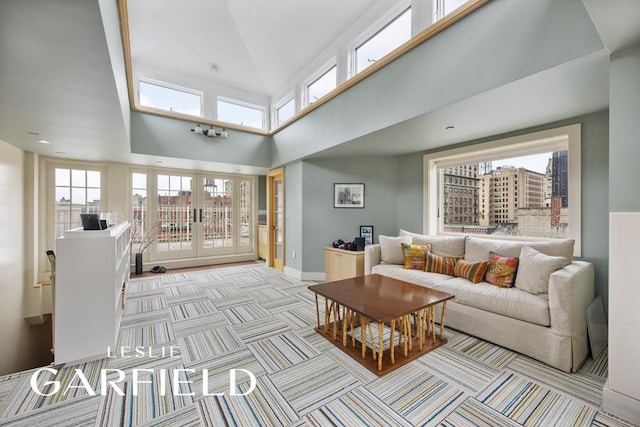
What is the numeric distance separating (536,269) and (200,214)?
235 inches

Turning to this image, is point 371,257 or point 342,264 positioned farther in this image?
point 342,264

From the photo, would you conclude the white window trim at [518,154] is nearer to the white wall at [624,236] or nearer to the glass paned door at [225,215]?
the white wall at [624,236]

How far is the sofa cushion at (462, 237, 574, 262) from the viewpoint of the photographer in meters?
2.52

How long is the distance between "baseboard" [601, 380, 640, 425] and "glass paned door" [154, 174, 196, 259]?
20.8ft

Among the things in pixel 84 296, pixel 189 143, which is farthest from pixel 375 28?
pixel 84 296

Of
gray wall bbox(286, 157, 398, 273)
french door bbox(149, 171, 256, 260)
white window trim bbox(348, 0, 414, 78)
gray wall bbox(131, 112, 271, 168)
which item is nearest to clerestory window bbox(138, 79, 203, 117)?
gray wall bbox(131, 112, 271, 168)

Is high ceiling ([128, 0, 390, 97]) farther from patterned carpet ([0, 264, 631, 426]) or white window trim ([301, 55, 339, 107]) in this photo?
patterned carpet ([0, 264, 631, 426])

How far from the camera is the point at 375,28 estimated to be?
145 inches

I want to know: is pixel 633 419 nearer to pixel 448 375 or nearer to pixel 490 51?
pixel 448 375

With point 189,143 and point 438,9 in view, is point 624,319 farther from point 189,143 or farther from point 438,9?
point 189,143

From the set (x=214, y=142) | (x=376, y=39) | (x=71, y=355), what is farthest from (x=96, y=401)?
(x=376, y=39)

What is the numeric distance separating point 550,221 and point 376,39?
127 inches

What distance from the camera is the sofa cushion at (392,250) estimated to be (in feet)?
12.0

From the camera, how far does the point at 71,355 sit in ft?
7.15
